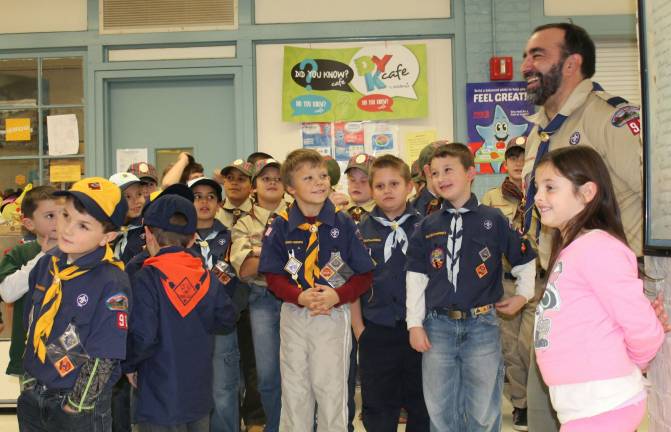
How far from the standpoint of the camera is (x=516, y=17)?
6469 mm

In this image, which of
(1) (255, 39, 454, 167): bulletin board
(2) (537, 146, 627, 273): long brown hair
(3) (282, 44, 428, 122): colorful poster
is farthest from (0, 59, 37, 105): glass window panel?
(2) (537, 146, 627, 273): long brown hair

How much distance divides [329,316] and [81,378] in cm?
127

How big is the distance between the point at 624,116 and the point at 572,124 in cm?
23

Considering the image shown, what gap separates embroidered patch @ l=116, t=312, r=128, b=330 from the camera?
238 cm

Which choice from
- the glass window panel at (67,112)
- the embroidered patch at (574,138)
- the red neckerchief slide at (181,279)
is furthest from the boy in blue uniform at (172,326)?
the glass window panel at (67,112)

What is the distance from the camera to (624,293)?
6.00 feet

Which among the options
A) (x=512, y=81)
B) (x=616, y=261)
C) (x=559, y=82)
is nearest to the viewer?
(x=616, y=261)

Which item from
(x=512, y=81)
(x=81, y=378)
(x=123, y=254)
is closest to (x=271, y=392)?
(x=123, y=254)

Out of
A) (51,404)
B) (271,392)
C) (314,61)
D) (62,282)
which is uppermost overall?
(314,61)

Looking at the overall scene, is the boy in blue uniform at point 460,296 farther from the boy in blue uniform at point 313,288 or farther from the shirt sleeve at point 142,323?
the shirt sleeve at point 142,323

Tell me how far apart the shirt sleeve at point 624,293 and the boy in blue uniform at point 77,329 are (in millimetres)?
1615

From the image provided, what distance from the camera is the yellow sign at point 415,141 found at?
6.49m

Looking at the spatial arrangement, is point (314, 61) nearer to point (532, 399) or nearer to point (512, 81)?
point (512, 81)

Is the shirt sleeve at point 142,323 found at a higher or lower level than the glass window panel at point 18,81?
lower
